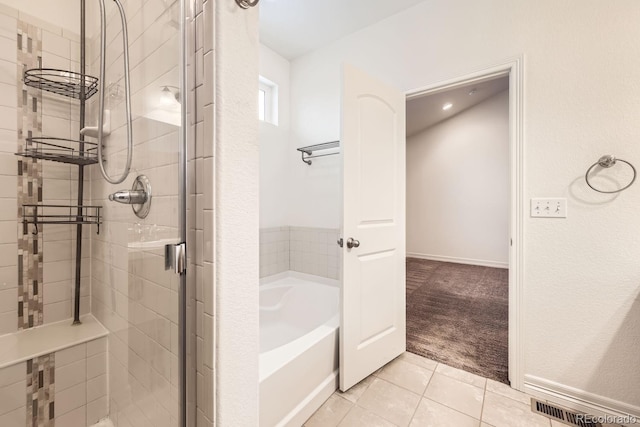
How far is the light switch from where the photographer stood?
145cm

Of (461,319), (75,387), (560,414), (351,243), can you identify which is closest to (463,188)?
(461,319)

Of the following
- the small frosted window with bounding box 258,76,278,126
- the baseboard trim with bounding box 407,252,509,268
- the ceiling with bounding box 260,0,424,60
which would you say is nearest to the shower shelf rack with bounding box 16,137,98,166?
the small frosted window with bounding box 258,76,278,126

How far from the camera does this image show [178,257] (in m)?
0.77

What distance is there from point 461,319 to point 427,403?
4.28 ft

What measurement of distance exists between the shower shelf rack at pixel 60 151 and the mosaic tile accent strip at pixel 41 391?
3.20 feet

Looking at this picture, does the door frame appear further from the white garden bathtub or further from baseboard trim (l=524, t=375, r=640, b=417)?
the white garden bathtub

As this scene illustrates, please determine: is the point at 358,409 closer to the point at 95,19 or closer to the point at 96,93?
the point at 96,93

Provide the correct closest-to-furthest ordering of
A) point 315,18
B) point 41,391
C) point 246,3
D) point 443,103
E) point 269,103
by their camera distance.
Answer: point 246,3, point 41,391, point 315,18, point 269,103, point 443,103

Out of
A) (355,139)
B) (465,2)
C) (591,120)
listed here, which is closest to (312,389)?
(355,139)

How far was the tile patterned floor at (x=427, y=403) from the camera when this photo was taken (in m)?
1.35

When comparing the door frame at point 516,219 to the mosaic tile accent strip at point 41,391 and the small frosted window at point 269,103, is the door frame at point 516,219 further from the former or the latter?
the mosaic tile accent strip at point 41,391

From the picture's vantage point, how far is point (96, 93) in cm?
146

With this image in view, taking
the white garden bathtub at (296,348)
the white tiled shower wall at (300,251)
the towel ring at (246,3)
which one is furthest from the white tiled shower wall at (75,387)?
the towel ring at (246,3)

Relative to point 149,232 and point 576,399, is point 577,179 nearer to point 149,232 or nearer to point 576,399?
point 576,399
